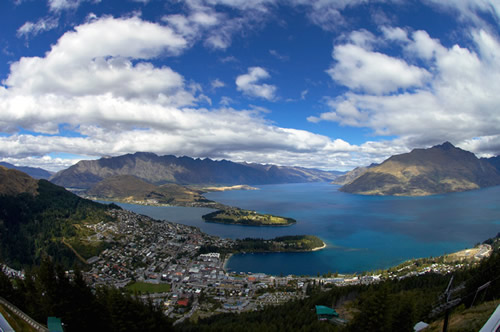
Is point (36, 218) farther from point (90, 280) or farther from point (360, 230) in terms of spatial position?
point (360, 230)

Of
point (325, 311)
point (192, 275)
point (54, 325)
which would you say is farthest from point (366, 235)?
point (54, 325)

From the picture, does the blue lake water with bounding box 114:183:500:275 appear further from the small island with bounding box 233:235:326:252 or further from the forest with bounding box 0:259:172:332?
the forest with bounding box 0:259:172:332

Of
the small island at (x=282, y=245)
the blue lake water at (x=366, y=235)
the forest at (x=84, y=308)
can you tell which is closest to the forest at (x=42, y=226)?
the small island at (x=282, y=245)

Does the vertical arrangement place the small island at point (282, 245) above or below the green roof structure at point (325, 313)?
below

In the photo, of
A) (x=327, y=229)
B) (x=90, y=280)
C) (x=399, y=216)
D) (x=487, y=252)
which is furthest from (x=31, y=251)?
(x=399, y=216)

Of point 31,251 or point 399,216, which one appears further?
point 399,216

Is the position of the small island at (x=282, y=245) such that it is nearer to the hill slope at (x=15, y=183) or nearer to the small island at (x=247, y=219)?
the small island at (x=247, y=219)
